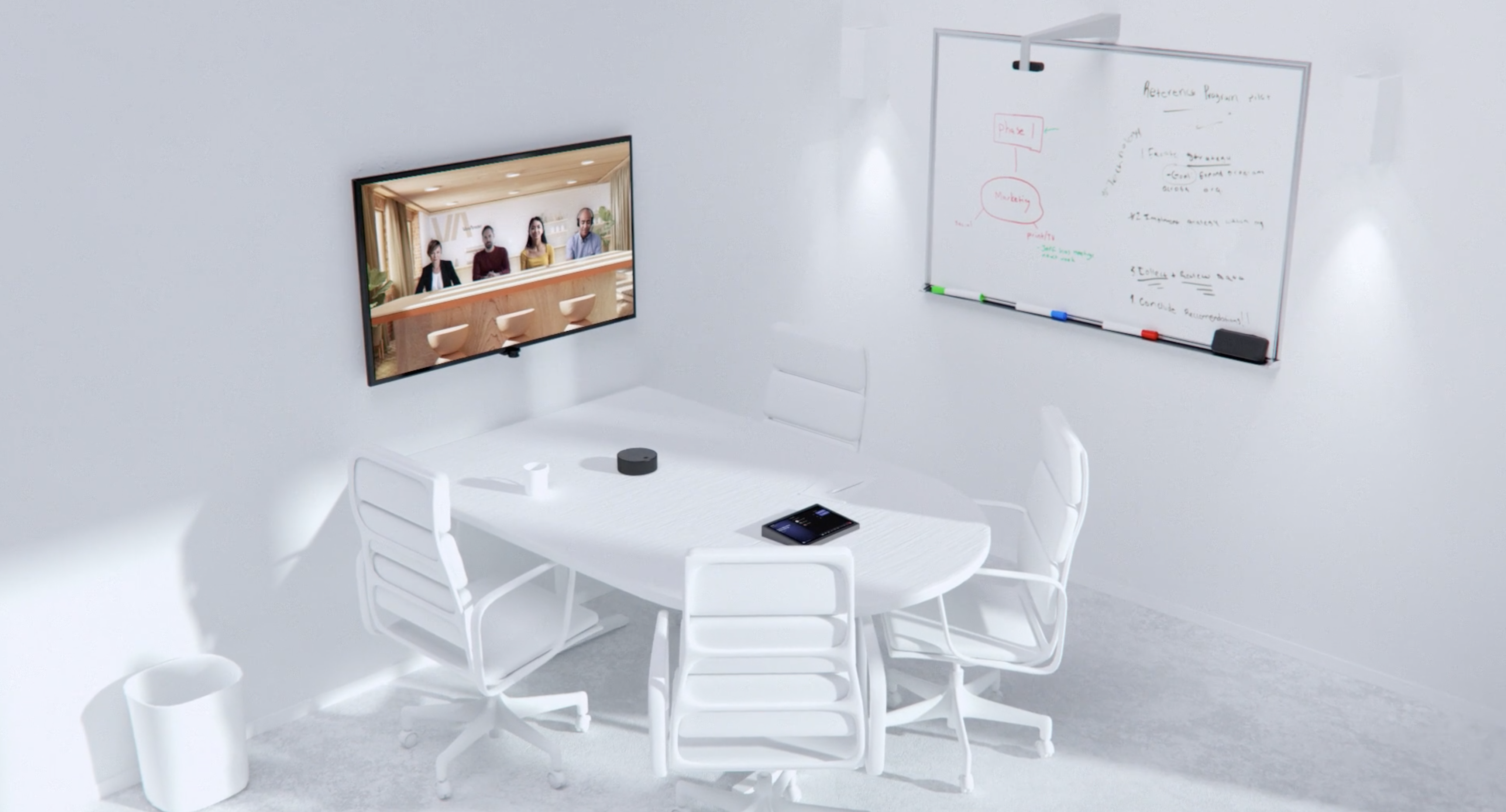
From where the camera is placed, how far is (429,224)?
4.58m

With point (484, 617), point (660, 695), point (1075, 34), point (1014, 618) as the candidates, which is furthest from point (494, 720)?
point (1075, 34)

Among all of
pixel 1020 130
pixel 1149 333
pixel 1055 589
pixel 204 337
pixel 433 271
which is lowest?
pixel 1055 589

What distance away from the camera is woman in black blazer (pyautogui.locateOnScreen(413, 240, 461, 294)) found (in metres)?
4.61

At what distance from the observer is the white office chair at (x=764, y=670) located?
3363 millimetres

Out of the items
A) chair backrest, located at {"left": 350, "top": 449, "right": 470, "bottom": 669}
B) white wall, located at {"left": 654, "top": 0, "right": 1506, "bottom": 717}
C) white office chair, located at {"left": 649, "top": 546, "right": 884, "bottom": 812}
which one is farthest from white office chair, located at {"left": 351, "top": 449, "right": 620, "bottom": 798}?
white wall, located at {"left": 654, "top": 0, "right": 1506, "bottom": 717}

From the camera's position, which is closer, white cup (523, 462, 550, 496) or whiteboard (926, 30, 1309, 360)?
white cup (523, 462, 550, 496)

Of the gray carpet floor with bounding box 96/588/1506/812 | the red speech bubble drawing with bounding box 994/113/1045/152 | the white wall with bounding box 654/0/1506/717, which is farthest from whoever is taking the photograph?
the red speech bubble drawing with bounding box 994/113/1045/152

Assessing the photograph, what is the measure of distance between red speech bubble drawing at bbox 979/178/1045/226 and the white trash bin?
3.28m

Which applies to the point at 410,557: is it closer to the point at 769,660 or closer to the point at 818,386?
the point at 769,660

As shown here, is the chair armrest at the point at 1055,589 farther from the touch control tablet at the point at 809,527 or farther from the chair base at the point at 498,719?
the chair base at the point at 498,719

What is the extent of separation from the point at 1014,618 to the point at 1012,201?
6.23 ft

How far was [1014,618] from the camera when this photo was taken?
4.33m

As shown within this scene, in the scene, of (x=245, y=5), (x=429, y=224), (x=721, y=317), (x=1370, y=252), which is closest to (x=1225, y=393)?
(x=1370, y=252)

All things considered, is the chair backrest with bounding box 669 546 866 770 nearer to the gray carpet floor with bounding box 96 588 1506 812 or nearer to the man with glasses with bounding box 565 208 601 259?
the gray carpet floor with bounding box 96 588 1506 812
